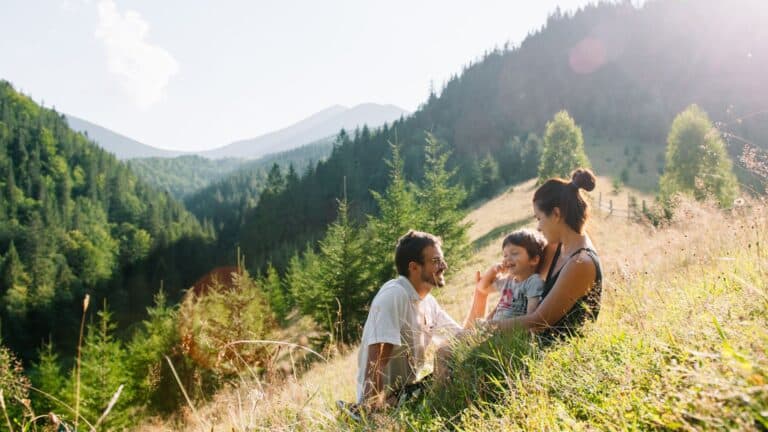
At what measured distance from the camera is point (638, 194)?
41594 mm

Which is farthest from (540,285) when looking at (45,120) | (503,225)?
(45,120)

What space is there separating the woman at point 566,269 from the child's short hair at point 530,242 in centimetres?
15

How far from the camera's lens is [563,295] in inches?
115

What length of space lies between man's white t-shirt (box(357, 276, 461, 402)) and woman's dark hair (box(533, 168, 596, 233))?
4.07 feet

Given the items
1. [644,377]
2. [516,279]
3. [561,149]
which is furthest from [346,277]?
[561,149]

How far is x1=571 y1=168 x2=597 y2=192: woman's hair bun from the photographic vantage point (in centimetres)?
338

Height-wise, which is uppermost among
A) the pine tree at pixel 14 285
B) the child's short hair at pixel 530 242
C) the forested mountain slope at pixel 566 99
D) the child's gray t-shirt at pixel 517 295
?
the forested mountain slope at pixel 566 99

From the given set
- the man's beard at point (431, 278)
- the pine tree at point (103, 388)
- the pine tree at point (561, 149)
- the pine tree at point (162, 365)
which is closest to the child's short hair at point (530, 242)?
the man's beard at point (431, 278)

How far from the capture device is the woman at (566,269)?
2.87 metres

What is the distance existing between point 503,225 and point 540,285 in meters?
28.1

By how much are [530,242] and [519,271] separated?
0.28 meters

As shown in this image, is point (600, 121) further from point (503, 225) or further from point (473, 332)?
point (473, 332)

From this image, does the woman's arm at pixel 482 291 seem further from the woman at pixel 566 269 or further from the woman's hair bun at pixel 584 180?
the woman's hair bun at pixel 584 180

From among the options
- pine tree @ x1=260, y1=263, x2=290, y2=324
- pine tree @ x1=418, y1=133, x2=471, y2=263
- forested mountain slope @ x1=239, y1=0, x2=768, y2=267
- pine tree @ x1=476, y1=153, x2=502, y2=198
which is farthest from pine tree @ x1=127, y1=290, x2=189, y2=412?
pine tree @ x1=476, y1=153, x2=502, y2=198
